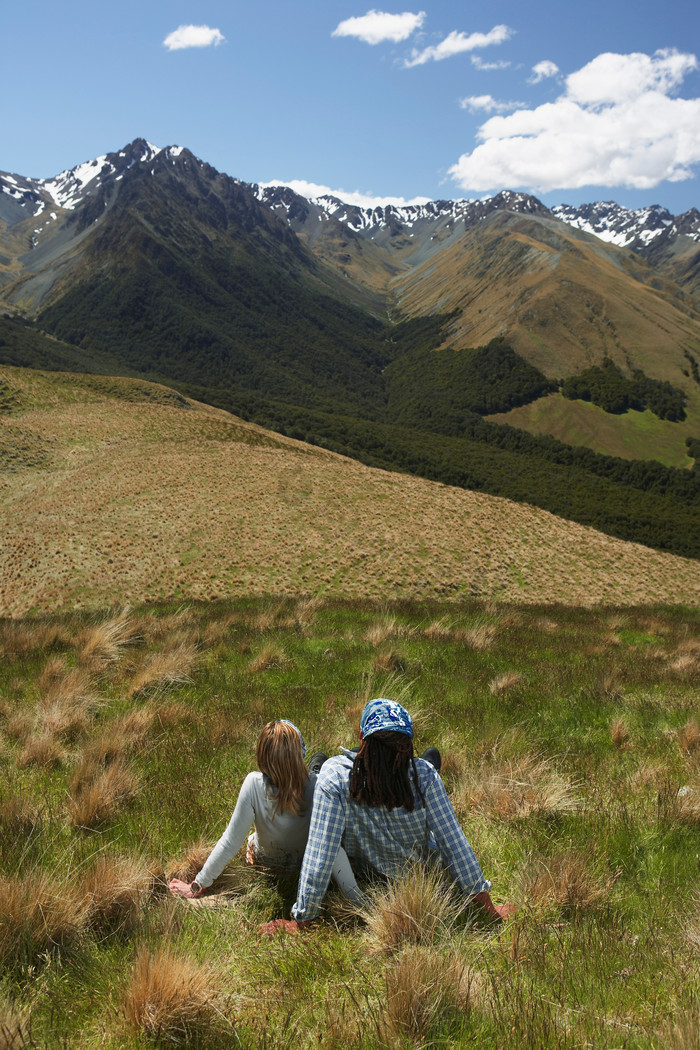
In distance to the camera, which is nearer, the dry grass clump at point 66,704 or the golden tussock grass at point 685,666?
the dry grass clump at point 66,704

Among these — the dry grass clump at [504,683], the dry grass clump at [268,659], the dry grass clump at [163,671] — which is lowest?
the dry grass clump at [163,671]

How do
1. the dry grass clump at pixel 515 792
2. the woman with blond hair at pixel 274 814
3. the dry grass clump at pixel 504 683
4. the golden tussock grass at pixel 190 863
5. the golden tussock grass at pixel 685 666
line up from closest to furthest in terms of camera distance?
the woman with blond hair at pixel 274 814, the golden tussock grass at pixel 190 863, the dry grass clump at pixel 515 792, the dry grass clump at pixel 504 683, the golden tussock grass at pixel 685 666

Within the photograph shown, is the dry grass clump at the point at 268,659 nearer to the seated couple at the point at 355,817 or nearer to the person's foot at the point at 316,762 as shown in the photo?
the person's foot at the point at 316,762

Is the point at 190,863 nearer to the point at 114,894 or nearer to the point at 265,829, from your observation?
the point at 265,829

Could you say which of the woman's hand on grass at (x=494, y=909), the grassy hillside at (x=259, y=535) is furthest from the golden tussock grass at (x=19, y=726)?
the grassy hillside at (x=259, y=535)

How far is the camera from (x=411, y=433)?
194 m

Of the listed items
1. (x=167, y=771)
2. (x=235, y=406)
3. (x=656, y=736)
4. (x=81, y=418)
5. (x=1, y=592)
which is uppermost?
(x=235, y=406)

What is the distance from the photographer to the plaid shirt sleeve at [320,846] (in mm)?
3389

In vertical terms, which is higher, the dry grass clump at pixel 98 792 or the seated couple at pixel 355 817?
the seated couple at pixel 355 817

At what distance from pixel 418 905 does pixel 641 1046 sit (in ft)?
3.63

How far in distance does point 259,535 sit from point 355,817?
23662 mm

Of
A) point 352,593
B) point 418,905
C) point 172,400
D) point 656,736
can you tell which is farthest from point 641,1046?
point 172,400

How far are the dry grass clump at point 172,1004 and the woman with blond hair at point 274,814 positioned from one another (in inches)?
44.5

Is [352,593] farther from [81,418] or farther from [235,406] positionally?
[235,406]
